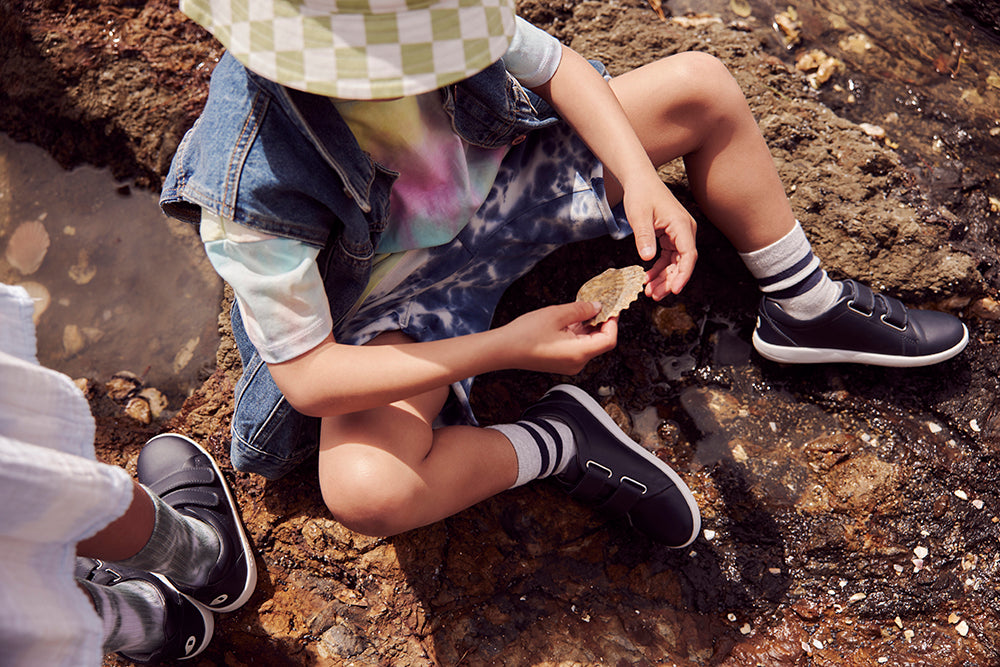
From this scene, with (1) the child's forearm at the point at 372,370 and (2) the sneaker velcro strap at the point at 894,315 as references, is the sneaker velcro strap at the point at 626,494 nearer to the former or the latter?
(1) the child's forearm at the point at 372,370

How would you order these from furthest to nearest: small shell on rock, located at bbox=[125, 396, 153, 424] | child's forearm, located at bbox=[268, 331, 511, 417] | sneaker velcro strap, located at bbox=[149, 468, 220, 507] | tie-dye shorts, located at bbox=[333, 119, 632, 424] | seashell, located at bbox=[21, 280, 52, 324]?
seashell, located at bbox=[21, 280, 52, 324] → small shell on rock, located at bbox=[125, 396, 153, 424] → sneaker velcro strap, located at bbox=[149, 468, 220, 507] → tie-dye shorts, located at bbox=[333, 119, 632, 424] → child's forearm, located at bbox=[268, 331, 511, 417]

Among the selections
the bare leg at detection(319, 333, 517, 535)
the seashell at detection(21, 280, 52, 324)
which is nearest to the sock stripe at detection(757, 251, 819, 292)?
the bare leg at detection(319, 333, 517, 535)

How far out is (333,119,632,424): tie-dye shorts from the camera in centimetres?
145

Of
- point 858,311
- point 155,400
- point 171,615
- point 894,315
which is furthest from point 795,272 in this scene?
point 155,400

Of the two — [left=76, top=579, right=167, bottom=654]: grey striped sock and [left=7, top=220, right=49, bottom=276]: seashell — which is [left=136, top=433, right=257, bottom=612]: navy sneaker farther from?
[left=7, top=220, right=49, bottom=276]: seashell

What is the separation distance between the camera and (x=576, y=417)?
1704 millimetres

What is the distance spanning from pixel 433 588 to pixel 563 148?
109 cm

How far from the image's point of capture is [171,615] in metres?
1.51

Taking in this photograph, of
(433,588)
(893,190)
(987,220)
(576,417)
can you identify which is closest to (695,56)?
(893,190)

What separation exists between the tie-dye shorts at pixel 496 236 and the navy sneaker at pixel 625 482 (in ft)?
0.98

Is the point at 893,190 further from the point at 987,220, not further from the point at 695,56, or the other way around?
the point at 695,56

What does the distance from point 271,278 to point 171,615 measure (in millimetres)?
909

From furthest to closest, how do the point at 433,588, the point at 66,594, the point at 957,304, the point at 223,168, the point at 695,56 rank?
1. the point at 957,304
2. the point at 433,588
3. the point at 695,56
4. the point at 223,168
5. the point at 66,594

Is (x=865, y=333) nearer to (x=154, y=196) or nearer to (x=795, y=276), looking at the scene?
(x=795, y=276)
